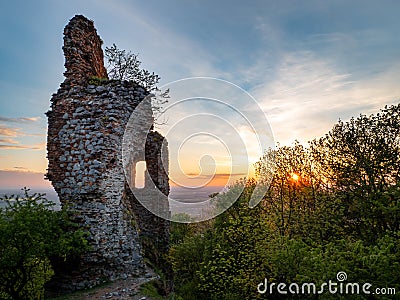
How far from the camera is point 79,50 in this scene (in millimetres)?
8625

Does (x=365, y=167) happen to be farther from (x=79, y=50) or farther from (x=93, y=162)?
(x=79, y=50)

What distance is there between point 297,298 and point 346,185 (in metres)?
3.86

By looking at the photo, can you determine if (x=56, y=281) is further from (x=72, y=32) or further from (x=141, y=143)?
(x=72, y=32)

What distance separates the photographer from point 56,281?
23.8 ft

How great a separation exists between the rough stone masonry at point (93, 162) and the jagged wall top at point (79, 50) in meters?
0.03

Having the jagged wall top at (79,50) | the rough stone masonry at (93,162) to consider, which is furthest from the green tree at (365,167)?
the jagged wall top at (79,50)

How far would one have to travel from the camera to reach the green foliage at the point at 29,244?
544 cm

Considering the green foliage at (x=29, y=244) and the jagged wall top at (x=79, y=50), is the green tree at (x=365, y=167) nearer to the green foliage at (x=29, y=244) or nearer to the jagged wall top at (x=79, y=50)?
the green foliage at (x=29, y=244)

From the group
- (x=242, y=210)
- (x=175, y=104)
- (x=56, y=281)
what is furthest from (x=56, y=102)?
(x=242, y=210)

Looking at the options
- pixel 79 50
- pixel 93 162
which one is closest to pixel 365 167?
pixel 93 162

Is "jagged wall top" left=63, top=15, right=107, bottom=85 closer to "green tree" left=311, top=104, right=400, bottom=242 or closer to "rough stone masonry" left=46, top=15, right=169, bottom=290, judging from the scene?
"rough stone masonry" left=46, top=15, right=169, bottom=290

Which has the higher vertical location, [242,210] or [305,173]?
[305,173]

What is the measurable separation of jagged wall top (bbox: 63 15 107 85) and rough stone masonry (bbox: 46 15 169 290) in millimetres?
26

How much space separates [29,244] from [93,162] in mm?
2624
